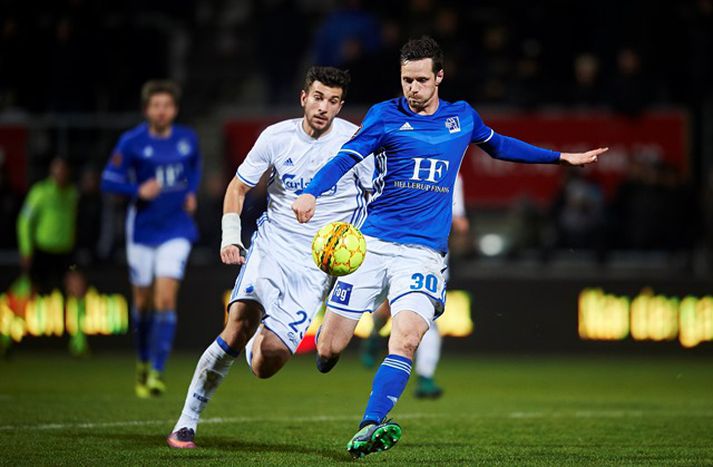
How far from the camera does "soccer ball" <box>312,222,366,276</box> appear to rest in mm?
7012

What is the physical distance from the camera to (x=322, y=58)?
1745 centimetres

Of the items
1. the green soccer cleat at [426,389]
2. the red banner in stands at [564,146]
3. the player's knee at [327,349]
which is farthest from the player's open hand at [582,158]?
the red banner in stands at [564,146]

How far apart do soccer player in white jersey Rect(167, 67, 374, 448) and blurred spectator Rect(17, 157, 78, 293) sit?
8126 mm

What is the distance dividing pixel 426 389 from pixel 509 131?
570cm

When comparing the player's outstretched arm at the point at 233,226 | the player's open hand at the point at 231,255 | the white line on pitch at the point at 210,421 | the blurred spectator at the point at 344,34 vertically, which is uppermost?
the blurred spectator at the point at 344,34

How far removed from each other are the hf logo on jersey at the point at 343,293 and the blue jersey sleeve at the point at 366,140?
799 mm

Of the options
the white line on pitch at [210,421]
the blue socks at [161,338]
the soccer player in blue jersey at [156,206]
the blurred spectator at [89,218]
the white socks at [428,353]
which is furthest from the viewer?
the blurred spectator at [89,218]

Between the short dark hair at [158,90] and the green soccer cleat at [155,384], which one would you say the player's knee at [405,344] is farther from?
the short dark hair at [158,90]

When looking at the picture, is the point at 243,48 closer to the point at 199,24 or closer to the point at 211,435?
the point at 199,24

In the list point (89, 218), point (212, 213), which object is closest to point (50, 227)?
point (89, 218)

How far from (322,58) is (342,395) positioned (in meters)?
7.13

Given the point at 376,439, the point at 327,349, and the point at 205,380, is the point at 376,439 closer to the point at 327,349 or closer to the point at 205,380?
the point at 327,349

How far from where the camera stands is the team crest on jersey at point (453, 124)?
297 inches

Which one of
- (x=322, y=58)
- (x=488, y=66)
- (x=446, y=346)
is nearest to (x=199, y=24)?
(x=322, y=58)
